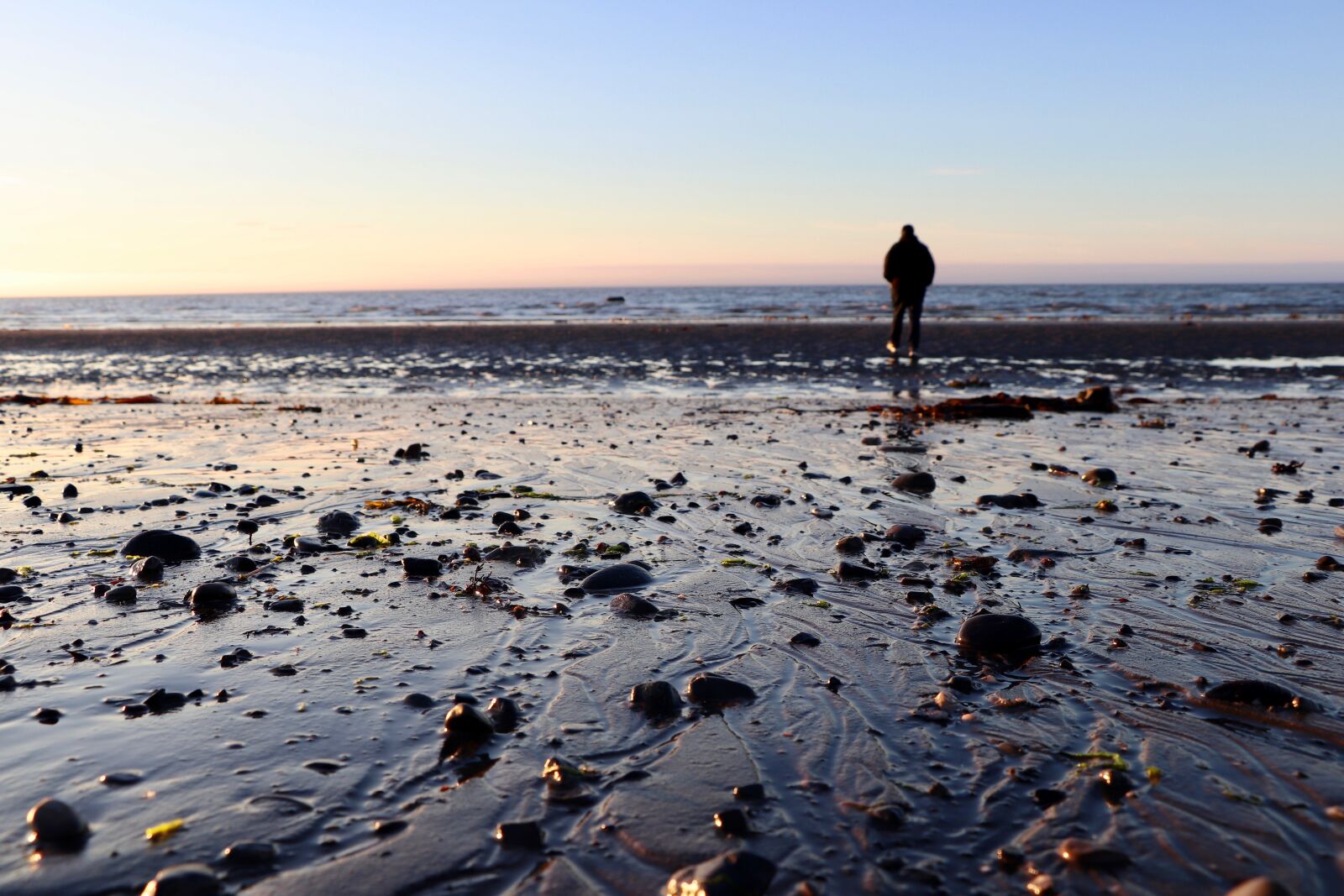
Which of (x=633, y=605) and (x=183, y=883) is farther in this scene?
(x=633, y=605)

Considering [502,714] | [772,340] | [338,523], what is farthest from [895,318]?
[502,714]

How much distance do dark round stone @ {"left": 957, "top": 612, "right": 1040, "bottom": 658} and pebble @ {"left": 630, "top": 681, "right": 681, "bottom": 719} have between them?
62.9 inches

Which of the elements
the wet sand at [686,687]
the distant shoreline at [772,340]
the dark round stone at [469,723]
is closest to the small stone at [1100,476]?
the wet sand at [686,687]

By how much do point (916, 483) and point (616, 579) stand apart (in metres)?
4.03

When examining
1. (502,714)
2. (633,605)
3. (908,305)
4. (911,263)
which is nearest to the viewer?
(502,714)

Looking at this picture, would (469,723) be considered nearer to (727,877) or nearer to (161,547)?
(727,877)

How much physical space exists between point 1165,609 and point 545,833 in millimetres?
4027

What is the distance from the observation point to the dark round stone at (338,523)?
7633 millimetres

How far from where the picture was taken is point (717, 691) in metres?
4.43

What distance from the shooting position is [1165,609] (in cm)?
559

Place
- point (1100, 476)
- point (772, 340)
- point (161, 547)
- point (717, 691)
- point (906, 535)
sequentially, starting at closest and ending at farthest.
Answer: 1. point (717, 691)
2. point (161, 547)
3. point (906, 535)
4. point (1100, 476)
5. point (772, 340)

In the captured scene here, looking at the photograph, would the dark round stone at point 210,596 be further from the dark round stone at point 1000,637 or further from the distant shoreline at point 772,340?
the distant shoreline at point 772,340

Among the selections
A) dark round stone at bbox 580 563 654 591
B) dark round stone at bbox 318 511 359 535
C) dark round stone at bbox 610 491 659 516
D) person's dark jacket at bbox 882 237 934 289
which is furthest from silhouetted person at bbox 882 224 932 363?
dark round stone at bbox 580 563 654 591

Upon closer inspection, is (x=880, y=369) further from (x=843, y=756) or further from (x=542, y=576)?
(x=843, y=756)
